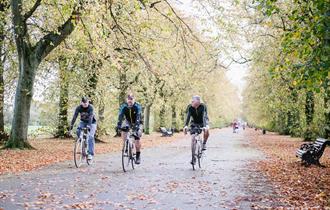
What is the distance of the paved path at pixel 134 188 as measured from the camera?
8070mm

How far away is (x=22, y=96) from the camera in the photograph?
20.1 metres

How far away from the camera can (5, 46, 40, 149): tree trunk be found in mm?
19953

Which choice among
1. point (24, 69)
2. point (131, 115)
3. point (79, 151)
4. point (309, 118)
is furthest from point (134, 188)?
point (309, 118)

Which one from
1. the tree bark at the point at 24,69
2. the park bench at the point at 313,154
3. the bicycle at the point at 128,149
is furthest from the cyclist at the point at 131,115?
the tree bark at the point at 24,69

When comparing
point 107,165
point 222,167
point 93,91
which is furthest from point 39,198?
point 93,91

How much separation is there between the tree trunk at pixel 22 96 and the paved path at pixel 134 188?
671 centimetres

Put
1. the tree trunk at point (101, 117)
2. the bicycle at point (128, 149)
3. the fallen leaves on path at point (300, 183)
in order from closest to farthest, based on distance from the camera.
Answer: the fallen leaves on path at point (300, 183)
the bicycle at point (128, 149)
the tree trunk at point (101, 117)

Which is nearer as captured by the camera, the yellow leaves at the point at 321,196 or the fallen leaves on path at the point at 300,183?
the fallen leaves on path at the point at 300,183

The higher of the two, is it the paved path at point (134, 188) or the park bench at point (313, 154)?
the park bench at point (313, 154)

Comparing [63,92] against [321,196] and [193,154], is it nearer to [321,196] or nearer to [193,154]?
[193,154]

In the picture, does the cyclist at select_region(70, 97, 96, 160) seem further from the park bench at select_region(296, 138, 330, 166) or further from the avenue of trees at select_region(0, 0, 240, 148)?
the park bench at select_region(296, 138, 330, 166)

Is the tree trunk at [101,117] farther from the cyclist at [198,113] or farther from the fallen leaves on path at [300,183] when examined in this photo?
the cyclist at [198,113]

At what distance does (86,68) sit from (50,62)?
2.98m

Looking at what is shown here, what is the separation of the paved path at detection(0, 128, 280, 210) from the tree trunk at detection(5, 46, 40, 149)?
6.71 meters
